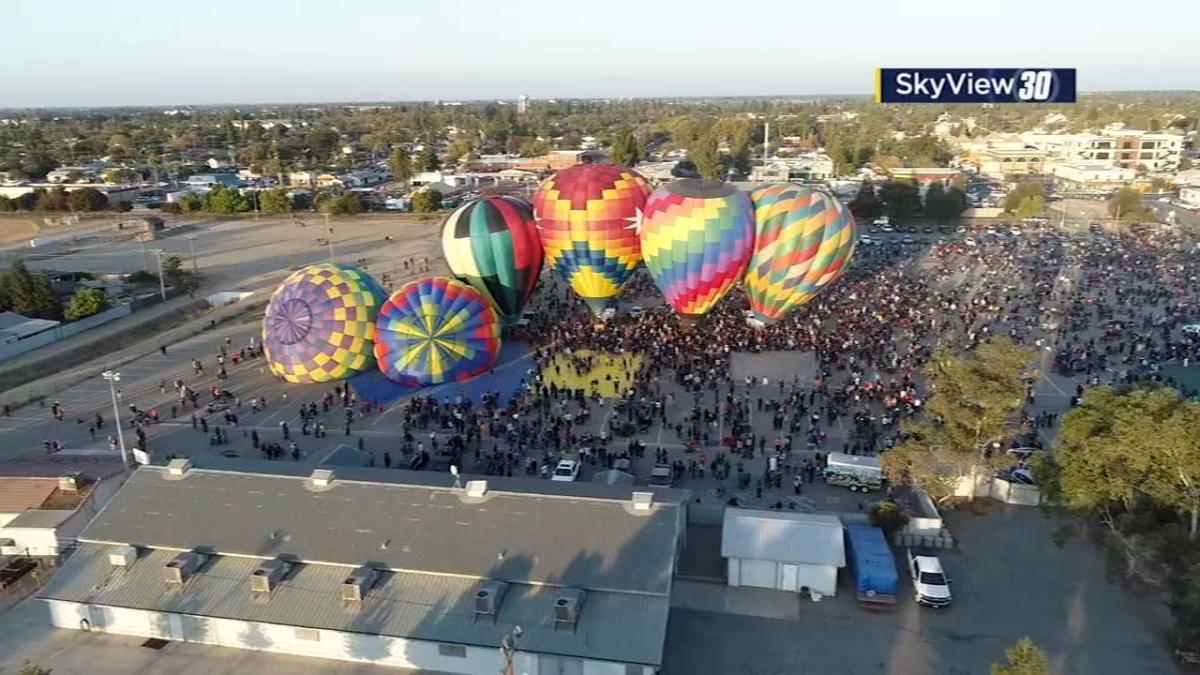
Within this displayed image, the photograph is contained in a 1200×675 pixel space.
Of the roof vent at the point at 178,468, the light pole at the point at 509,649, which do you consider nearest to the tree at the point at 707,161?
the roof vent at the point at 178,468

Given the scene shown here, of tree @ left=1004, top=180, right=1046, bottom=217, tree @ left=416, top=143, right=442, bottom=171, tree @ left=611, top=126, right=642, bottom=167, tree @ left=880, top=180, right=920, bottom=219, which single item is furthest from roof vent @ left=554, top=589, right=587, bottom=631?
tree @ left=416, top=143, right=442, bottom=171

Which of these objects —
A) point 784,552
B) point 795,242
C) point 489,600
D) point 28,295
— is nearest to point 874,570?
point 784,552

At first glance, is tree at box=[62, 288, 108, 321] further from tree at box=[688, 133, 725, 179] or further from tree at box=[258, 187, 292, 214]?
tree at box=[688, 133, 725, 179]

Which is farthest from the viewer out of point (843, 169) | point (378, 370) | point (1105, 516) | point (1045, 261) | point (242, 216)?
point (843, 169)

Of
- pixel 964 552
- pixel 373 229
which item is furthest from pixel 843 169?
pixel 964 552

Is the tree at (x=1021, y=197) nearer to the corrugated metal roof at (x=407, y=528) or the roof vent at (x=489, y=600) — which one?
the corrugated metal roof at (x=407, y=528)

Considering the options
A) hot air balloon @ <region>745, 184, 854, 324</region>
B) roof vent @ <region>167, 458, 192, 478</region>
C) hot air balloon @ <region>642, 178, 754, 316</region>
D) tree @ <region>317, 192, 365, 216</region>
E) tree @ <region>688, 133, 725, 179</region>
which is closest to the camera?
roof vent @ <region>167, 458, 192, 478</region>

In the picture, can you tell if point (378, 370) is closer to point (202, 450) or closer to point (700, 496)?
point (202, 450)
